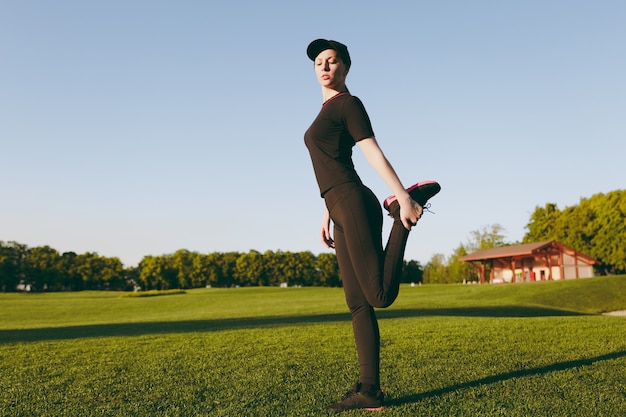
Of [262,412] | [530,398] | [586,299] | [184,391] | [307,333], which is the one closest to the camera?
[262,412]

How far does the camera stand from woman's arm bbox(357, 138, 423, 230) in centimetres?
351

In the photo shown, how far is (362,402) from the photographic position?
3684mm

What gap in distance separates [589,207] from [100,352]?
2757 inches

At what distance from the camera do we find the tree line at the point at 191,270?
9284 centimetres

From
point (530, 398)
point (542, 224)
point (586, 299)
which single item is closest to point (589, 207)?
point (542, 224)

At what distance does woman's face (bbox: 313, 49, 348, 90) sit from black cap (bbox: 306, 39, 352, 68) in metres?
0.03

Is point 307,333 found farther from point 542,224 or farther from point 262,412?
point 542,224

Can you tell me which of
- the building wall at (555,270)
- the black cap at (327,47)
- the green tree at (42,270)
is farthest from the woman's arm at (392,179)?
the green tree at (42,270)

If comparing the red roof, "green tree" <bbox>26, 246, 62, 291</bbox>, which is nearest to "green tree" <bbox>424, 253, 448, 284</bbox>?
the red roof

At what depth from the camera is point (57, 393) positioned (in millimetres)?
4590

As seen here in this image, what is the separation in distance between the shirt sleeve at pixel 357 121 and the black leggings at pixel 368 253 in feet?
1.28

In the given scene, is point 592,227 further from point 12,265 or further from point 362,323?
point 12,265

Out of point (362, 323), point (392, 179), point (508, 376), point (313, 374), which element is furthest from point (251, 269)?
point (392, 179)

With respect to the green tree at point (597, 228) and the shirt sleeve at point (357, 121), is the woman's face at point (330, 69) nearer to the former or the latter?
the shirt sleeve at point (357, 121)
